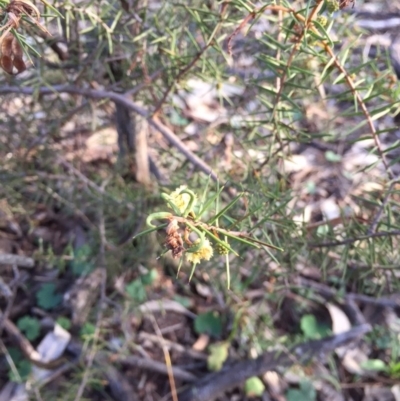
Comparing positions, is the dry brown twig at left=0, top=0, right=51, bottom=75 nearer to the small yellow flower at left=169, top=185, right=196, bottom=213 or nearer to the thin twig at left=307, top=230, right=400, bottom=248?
the small yellow flower at left=169, top=185, right=196, bottom=213

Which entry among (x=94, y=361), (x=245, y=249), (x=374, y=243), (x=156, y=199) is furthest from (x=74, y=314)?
(x=374, y=243)

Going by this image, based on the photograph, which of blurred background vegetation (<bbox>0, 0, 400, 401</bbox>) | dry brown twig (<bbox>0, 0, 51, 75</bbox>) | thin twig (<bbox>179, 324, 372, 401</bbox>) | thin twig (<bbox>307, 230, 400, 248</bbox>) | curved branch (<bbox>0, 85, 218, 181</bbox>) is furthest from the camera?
thin twig (<bbox>179, 324, 372, 401</bbox>)

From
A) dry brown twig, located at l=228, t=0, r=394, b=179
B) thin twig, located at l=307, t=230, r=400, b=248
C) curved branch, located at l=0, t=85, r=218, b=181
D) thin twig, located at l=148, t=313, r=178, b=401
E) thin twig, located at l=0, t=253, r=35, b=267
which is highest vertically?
dry brown twig, located at l=228, t=0, r=394, b=179

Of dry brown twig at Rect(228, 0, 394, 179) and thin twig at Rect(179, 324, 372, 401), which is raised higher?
dry brown twig at Rect(228, 0, 394, 179)

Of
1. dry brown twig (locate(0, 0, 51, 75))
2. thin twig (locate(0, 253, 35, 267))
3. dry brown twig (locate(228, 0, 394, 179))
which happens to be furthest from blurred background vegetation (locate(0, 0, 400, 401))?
dry brown twig (locate(0, 0, 51, 75))

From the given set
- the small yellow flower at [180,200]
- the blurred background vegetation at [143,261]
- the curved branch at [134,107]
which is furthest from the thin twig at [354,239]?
the small yellow flower at [180,200]

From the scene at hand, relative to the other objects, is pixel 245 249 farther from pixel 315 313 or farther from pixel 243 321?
pixel 315 313

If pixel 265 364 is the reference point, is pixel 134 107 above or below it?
above

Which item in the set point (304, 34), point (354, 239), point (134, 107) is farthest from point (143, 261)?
point (304, 34)

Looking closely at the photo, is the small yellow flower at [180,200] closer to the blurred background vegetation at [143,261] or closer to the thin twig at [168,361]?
the blurred background vegetation at [143,261]

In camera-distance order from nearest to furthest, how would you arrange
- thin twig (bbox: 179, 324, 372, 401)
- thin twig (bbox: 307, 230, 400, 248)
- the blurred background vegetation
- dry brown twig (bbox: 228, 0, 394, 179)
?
dry brown twig (bbox: 228, 0, 394, 179), thin twig (bbox: 307, 230, 400, 248), the blurred background vegetation, thin twig (bbox: 179, 324, 372, 401)

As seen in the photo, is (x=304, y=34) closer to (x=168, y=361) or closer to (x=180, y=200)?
(x=180, y=200)
